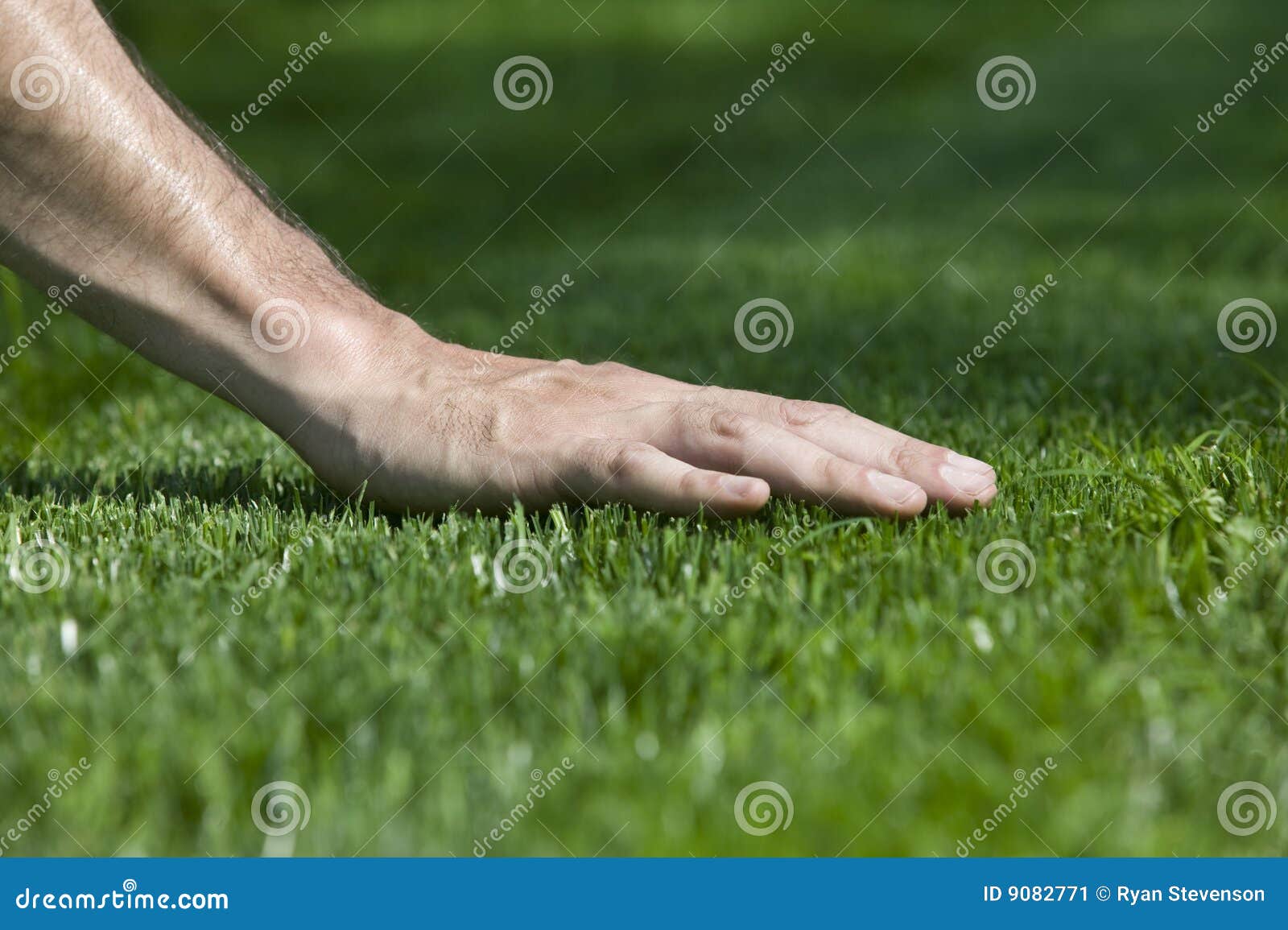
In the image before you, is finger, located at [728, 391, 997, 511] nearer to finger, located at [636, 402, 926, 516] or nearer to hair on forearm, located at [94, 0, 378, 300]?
finger, located at [636, 402, 926, 516]

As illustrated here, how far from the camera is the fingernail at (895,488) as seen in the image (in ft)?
7.26

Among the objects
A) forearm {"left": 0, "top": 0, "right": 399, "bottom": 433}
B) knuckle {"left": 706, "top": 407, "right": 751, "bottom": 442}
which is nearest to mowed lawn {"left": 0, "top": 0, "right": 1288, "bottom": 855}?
knuckle {"left": 706, "top": 407, "right": 751, "bottom": 442}

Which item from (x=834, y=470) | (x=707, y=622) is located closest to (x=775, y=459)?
(x=834, y=470)

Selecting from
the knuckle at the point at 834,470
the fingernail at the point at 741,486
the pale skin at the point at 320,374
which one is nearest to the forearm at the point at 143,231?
the pale skin at the point at 320,374

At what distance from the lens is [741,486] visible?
2205mm

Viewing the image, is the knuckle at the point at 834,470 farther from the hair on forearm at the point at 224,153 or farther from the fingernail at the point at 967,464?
the hair on forearm at the point at 224,153

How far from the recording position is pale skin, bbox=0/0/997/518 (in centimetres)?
230

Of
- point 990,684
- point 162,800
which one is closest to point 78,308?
point 162,800

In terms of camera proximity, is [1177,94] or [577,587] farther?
[1177,94]

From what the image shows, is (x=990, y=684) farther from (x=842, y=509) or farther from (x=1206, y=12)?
(x=1206, y=12)

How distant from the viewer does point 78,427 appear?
144 inches

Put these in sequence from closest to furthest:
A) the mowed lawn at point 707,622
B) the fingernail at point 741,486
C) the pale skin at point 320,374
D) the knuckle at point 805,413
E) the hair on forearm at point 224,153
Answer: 1. the mowed lawn at point 707,622
2. the fingernail at point 741,486
3. the pale skin at point 320,374
4. the knuckle at point 805,413
5. the hair on forearm at point 224,153

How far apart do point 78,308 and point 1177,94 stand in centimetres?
1009

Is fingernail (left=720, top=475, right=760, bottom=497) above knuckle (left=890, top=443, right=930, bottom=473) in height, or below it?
below
